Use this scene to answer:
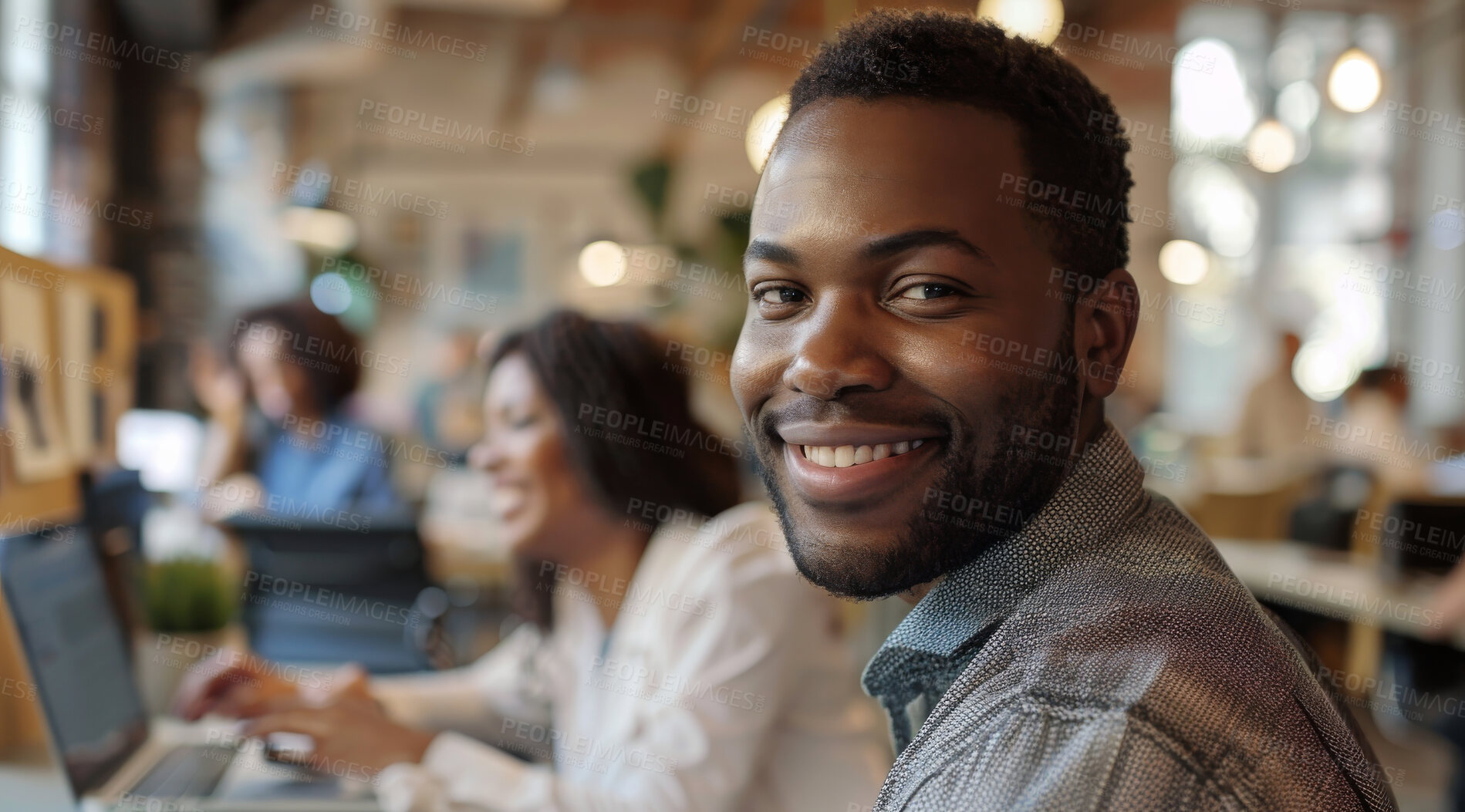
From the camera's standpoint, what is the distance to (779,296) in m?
0.79

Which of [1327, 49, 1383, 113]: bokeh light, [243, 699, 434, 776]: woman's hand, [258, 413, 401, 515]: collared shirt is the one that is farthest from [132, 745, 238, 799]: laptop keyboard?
[1327, 49, 1383, 113]: bokeh light

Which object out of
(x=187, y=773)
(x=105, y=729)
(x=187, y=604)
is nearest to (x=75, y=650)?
(x=105, y=729)

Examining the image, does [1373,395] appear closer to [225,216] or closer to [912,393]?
[912,393]

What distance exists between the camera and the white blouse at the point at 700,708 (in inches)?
56.6

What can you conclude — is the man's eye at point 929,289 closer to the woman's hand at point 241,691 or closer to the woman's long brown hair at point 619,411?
the woman's long brown hair at point 619,411

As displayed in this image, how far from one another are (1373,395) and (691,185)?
6858 mm

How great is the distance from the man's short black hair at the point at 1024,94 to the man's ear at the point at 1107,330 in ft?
0.05

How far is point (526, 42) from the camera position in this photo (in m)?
9.39

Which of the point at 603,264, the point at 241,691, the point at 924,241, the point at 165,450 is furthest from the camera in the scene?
the point at 603,264

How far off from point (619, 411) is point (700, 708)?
0.54 meters

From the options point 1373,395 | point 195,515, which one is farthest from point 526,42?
point 1373,395

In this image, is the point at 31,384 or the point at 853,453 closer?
the point at 853,453

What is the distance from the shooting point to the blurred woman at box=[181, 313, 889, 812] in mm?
1460

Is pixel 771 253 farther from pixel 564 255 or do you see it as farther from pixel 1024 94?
pixel 564 255
